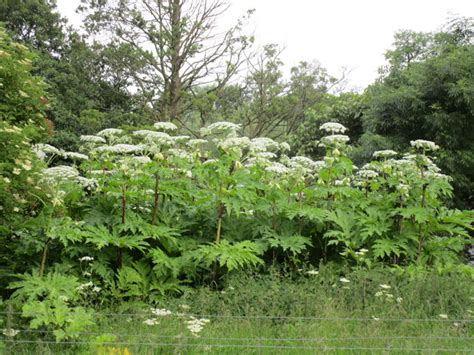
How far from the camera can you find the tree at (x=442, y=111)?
1049 centimetres

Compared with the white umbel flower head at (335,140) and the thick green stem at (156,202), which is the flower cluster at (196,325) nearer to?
the thick green stem at (156,202)

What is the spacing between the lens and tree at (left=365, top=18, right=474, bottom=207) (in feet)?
34.4

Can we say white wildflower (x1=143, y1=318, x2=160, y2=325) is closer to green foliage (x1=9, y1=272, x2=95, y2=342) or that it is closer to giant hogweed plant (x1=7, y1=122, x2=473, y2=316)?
green foliage (x1=9, y1=272, x2=95, y2=342)

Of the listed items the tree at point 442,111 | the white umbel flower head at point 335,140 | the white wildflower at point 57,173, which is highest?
the tree at point 442,111

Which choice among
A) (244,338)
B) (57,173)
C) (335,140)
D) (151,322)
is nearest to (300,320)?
(244,338)

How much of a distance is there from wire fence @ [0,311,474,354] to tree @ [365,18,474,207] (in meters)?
5.97

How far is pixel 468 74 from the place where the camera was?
35.3ft

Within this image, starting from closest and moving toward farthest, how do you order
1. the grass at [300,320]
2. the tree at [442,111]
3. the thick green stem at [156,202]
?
1. the grass at [300,320]
2. the thick green stem at [156,202]
3. the tree at [442,111]

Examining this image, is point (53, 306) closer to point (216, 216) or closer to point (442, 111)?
point (216, 216)

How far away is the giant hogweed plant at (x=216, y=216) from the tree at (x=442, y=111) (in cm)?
415

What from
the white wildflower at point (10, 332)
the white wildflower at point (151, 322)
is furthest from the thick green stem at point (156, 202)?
the white wildflower at point (10, 332)

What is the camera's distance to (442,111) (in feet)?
35.2

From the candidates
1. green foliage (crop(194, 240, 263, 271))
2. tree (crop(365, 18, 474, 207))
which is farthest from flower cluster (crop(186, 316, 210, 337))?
tree (crop(365, 18, 474, 207))

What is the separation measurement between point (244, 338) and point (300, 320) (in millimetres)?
604
